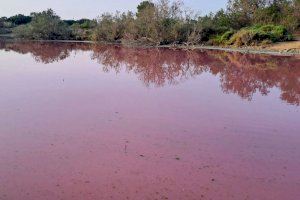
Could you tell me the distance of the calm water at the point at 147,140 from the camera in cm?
Result: 491

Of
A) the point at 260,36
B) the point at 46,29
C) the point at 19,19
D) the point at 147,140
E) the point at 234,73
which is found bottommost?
the point at 147,140

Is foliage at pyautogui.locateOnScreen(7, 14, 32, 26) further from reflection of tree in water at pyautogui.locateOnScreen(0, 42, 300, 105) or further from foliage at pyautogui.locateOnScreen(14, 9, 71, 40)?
reflection of tree in water at pyautogui.locateOnScreen(0, 42, 300, 105)

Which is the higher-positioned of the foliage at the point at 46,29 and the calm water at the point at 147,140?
the foliage at the point at 46,29

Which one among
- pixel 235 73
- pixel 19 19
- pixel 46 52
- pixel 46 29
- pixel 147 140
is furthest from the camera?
pixel 19 19

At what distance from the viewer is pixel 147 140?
6.77m

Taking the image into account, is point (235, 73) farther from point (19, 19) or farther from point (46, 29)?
point (19, 19)

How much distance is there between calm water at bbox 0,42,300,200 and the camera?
4.91 m

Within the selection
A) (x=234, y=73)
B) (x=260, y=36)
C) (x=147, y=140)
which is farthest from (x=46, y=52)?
(x=147, y=140)

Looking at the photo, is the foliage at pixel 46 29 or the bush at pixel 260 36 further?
the foliage at pixel 46 29

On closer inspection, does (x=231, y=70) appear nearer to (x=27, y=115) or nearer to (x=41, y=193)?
(x=27, y=115)

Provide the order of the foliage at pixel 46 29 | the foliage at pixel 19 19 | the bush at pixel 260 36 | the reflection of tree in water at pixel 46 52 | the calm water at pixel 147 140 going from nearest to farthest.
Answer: the calm water at pixel 147 140
the reflection of tree in water at pixel 46 52
the bush at pixel 260 36
the foliage at pixel 46 29
the foliage at pixel 19 19

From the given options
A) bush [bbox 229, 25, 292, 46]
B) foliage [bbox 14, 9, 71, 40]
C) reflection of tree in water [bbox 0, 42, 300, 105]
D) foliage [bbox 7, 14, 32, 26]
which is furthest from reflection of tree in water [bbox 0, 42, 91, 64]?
foliage [bbox 7, 14, 32, 26]

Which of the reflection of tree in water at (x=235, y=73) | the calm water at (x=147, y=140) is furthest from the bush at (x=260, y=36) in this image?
the calm water at (x=147, y=140)

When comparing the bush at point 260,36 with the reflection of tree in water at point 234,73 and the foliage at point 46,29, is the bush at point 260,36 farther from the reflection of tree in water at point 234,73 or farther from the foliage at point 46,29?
the foliage at point 46,29
